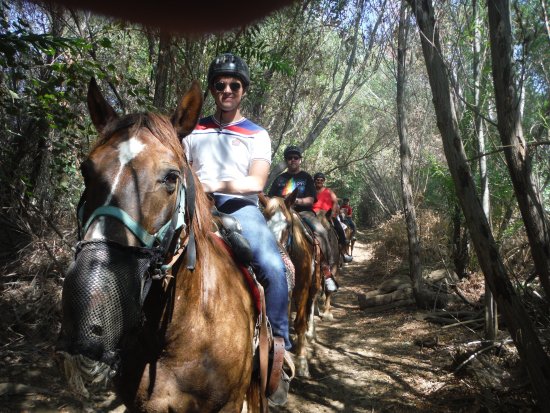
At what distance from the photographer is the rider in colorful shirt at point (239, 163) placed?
3258 millimetres

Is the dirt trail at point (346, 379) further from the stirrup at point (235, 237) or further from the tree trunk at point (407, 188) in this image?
the stirrup at point (235, 237)

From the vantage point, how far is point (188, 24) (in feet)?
8.05

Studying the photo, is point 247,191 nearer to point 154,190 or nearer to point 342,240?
point 154,190

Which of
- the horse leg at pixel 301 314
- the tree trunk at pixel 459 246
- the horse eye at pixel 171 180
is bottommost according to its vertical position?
the horse leg at pixel 301 314

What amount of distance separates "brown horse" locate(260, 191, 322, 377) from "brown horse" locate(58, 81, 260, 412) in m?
2.70

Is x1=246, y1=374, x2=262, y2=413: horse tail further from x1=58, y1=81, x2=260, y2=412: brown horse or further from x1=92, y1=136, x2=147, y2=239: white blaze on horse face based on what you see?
x1=92, y1=136, x2=147, y2=239: white blaze on horse face

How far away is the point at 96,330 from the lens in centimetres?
158

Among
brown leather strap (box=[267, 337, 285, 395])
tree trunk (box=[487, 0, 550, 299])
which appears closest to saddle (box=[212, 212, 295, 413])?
brown leather strap (box=[267, 337, 285, 395])

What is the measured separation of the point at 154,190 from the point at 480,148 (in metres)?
5.83

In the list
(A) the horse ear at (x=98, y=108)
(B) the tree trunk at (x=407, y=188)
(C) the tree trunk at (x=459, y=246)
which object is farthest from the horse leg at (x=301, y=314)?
(C) the tree trunk at (x=459, y=246)

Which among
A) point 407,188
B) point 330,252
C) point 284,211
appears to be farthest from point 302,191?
point 284,211

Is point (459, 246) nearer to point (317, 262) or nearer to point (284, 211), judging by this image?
point (317, 262)

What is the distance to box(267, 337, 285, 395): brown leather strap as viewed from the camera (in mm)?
3195

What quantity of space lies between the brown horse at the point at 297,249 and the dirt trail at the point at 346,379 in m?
0.45
